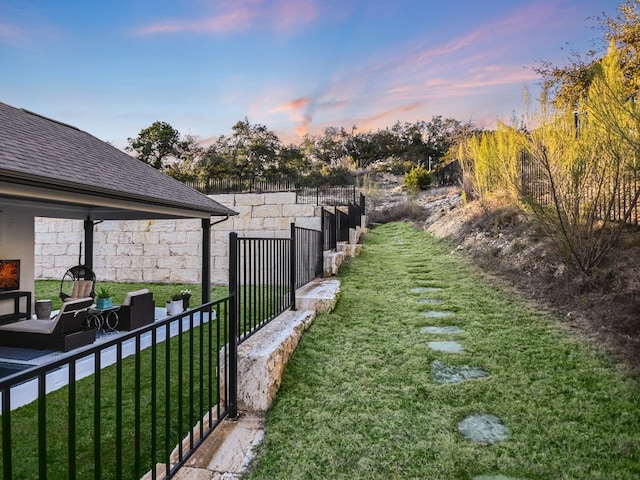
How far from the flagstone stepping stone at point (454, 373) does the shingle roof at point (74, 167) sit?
4440 mm

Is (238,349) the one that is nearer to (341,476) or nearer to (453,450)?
(341,476)

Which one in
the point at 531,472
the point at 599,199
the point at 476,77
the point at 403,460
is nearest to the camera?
the point at 531,472

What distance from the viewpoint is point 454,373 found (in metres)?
3.21

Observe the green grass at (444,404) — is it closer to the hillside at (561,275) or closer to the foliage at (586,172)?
the hillside at (561,275)

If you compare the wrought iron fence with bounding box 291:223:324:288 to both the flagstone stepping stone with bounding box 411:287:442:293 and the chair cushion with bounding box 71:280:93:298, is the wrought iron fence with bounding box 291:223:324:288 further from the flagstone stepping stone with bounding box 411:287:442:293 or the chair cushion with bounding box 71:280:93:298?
the chair cushion with bounding box 71:280:93:298

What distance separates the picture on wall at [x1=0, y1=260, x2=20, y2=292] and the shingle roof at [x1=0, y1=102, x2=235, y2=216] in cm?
294

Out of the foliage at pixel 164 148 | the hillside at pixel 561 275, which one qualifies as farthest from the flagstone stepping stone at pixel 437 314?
the foliage at pixel 164 148

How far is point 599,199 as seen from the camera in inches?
196

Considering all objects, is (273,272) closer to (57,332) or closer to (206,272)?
(57,332)

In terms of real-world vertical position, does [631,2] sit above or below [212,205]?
above

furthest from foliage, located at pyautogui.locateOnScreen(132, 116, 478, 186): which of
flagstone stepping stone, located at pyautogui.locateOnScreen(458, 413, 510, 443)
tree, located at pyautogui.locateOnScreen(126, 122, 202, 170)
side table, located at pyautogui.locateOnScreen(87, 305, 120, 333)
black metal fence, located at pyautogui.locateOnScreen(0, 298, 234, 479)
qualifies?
flagstone stepping stone, located at pyautogui.locateOnScreen(458, 413, 510, 443)

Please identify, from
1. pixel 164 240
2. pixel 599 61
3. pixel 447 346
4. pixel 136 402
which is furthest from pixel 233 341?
pixel 164 240

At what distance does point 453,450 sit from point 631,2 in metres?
9.04

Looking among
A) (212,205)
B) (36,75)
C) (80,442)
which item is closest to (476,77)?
(212,205)
